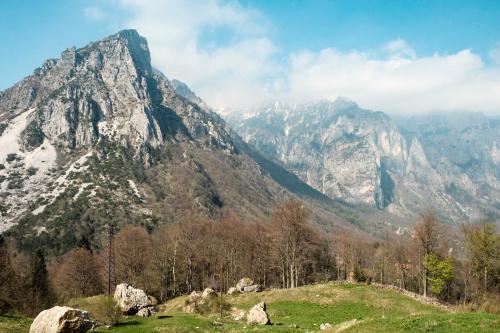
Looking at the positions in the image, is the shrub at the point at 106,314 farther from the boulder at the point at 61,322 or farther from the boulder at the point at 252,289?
the boulder at the point at 252,289

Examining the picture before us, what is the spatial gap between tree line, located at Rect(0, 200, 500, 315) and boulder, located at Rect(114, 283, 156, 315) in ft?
60.6

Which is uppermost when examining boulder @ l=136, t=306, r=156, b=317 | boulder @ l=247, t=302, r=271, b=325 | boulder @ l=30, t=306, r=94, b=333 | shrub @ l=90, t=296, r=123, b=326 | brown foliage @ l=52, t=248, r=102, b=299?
boulder @ l=30, t=306, r=94, b=333

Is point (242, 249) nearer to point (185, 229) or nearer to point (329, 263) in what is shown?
point (185, 229)

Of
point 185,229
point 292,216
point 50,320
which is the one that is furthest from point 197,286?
point 50,320

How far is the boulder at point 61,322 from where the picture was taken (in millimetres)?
31625

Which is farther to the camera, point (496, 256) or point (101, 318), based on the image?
point (496, 256)

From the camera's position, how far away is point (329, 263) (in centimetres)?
12975

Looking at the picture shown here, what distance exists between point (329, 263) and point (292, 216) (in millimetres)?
57029

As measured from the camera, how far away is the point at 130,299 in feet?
168

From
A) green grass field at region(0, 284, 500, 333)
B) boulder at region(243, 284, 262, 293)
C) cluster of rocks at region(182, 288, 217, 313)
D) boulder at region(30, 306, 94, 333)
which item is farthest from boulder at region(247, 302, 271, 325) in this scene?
boulder at region(243, 284, 262, 293)

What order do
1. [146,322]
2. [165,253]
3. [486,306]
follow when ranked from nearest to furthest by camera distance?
[486,306] < [146,322] < [165,253]

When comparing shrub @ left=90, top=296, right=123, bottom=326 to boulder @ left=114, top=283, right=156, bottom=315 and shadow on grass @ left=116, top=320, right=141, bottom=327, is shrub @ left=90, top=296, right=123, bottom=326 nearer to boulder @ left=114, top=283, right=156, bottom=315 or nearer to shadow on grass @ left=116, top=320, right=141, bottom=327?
shadow on grass @ left=116, top=320, right=141, bottom=327

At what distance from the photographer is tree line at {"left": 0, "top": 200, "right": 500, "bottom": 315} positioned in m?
74.6

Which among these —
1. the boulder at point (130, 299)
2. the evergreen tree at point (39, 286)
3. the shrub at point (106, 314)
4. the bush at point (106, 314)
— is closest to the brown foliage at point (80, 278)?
the evergreen tree at point (39, 286)
